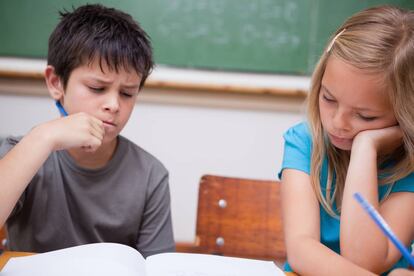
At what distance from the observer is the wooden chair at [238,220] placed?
1.23 metres

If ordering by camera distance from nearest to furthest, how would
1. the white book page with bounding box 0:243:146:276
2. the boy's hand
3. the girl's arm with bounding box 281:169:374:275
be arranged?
the white book page with bounding box 0:243:146:276 < the girl's arm with bounding box 281:169:374:275 < the boy's hand

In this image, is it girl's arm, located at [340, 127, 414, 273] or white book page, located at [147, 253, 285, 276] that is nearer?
white book page, located at [147, 253, 285, 276]

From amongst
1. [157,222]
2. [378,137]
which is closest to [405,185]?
[378,137]

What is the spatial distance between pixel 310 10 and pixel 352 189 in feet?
4.01

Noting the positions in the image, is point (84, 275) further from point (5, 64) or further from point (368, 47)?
point (5, 64)

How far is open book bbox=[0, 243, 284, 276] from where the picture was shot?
0.70m

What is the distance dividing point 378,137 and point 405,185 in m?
0.13

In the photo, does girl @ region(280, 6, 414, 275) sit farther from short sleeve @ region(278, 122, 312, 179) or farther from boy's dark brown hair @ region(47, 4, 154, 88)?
boy's dark brown hair @ region(47, 4, 154, 88)

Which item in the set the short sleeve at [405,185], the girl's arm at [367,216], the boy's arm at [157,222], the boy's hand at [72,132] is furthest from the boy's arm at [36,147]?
the short sleeve at [405,185]

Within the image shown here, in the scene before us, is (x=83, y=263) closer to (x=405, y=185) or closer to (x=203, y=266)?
(x=203, y=266)

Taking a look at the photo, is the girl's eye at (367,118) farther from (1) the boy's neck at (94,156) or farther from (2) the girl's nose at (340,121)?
(1) the boy's neck at (94,156)

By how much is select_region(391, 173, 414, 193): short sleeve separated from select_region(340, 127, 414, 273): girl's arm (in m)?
0.04

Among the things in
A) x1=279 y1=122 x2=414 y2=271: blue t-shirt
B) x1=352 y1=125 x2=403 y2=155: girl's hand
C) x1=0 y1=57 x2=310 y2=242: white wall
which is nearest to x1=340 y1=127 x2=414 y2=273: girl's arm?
x1=352 y1=125 x2=403 y2=155: girl's hand

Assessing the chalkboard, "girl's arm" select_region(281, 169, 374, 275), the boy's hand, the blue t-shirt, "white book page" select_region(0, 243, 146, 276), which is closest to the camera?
"white book page" select_region(0, 243, 146, 276)
